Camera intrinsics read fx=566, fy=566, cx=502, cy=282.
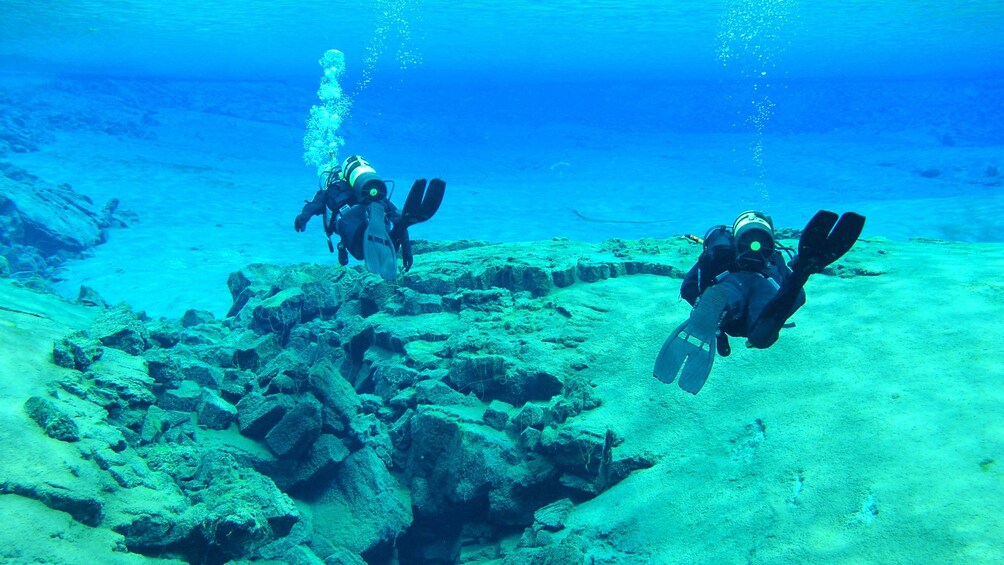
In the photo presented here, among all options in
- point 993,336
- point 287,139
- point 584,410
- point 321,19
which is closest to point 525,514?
point 584,410

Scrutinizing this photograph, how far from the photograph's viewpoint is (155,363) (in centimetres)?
527

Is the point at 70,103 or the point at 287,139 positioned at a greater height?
the point at 70,103

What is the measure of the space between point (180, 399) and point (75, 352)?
908 mm

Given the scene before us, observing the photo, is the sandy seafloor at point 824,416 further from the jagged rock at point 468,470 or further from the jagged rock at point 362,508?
the jagged rock at point 362,508

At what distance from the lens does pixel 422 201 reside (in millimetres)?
5414

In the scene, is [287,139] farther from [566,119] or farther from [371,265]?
[371,265]

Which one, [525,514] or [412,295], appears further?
[412,295]

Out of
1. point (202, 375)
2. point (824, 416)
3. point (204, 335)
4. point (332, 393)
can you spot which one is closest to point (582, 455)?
point (824, 416)

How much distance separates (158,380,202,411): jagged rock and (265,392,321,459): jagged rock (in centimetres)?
82

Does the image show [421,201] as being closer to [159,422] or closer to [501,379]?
[501,379]

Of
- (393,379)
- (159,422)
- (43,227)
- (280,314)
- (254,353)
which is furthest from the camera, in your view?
(43,227)

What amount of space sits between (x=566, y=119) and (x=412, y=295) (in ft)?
147

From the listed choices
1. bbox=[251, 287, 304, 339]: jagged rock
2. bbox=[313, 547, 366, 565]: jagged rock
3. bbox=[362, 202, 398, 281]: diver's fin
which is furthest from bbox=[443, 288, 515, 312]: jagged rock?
bbox=[313, 547, 366, 565]: jagged rock

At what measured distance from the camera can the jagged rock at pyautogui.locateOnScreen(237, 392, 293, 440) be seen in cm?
497
